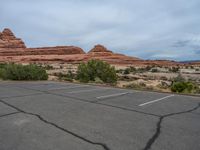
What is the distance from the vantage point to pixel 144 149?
3.80 m

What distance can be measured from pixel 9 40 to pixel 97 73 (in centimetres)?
12301

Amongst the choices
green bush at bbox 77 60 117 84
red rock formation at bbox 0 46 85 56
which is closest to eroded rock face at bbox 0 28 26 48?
red rock formation at bbox 0 46 85 56

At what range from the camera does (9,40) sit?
129 metres

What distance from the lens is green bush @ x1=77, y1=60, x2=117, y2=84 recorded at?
68.8 feet

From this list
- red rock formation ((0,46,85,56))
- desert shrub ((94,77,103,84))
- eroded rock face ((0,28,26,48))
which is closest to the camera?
desert shrub ((94,77,103,84))

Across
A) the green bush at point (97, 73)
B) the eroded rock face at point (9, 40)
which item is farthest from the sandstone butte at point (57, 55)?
the green bush at point (97, 73)

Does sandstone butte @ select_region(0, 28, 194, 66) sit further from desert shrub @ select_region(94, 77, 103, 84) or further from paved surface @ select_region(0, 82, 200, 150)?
paved surface @ select_region(0, 82, 200, 150)

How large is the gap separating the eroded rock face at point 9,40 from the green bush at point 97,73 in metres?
108

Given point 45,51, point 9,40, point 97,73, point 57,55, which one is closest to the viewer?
point 97,73

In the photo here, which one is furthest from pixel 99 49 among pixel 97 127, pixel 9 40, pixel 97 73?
pixel 97 127

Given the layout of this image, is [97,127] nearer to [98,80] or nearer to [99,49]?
[98,80]

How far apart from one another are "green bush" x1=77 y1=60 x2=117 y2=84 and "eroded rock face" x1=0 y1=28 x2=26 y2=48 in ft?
355

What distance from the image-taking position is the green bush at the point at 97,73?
21.0 meters

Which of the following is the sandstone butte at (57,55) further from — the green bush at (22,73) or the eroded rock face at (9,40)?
the green bush at (22,73)
